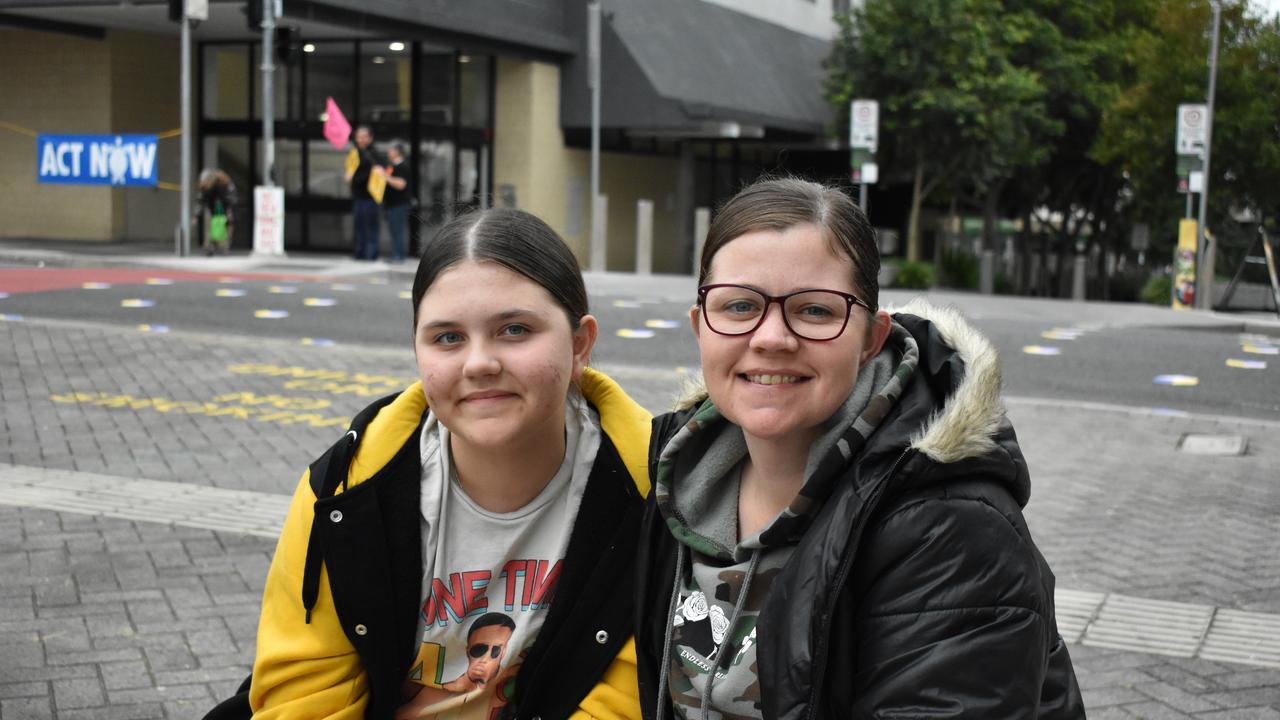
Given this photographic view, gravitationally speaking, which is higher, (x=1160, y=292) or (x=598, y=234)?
(x=598, y=234)

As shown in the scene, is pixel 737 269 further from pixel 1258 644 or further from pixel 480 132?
pixel 480 132

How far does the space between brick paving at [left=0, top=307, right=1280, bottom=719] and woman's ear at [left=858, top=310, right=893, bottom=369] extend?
7.13 feet

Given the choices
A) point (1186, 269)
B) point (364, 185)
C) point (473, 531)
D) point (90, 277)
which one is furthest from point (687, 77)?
point (473, 531)

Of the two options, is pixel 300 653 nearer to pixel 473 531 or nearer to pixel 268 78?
pixel 473 531

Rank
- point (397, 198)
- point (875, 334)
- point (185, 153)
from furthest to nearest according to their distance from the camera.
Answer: point (397, 198), point (185, 153), point (875, 334)

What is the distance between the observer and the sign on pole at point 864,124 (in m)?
22.4

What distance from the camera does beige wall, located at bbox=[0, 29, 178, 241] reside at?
1012 inches

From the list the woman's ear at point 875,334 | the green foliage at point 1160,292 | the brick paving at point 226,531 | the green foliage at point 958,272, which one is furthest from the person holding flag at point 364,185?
the woman's ear at point 875,334

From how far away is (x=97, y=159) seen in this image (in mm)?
21562

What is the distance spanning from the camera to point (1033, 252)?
1661 inches

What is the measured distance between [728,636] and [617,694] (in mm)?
417

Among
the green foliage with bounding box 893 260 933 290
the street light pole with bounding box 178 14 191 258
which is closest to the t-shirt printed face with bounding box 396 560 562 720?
the street light pole with bounding box 178 14 191 258

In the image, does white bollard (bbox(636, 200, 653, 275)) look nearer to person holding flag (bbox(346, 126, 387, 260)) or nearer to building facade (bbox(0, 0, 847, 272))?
building facade (bbox(0, 0, 847, 272))

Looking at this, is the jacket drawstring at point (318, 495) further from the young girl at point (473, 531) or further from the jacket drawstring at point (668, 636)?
the jacket drawstring at point (668, 636)
